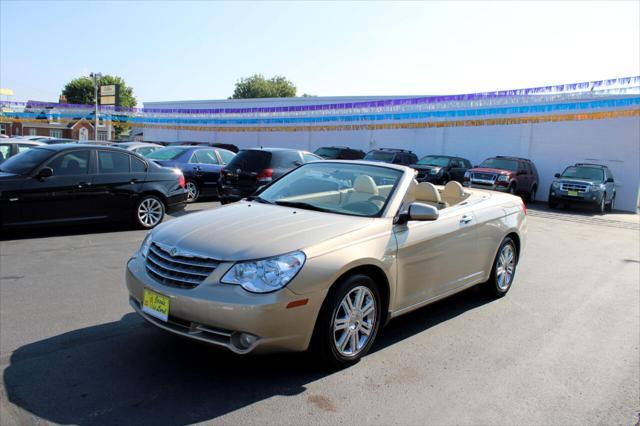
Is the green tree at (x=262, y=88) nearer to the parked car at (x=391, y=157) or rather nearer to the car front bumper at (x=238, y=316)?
the parked car at (x=391, y=157)

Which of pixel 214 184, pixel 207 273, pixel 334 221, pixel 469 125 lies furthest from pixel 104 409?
pixel 469 125

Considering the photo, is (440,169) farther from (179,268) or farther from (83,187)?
(179,268)

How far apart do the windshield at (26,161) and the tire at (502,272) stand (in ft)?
23.3

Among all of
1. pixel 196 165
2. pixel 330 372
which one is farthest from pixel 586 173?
pixel 330 372

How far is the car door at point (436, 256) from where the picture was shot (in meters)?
4.67

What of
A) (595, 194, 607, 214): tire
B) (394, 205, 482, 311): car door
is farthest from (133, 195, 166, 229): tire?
(595, 194, 607, 214): tire

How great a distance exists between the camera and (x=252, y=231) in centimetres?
415

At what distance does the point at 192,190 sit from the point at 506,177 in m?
11.2

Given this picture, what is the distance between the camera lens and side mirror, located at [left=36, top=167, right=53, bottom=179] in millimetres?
8703

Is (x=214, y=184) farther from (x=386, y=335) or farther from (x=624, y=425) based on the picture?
(x=624, y=425)

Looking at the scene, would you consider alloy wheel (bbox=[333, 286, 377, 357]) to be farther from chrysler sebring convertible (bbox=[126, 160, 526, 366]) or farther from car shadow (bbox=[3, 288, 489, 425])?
car shadow (bbox=[3, 288, 489, 425])

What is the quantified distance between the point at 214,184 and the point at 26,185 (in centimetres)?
643

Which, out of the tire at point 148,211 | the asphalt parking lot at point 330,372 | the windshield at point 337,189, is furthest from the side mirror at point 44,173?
the windshield at point 337,189

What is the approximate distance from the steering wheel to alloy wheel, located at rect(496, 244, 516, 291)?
7.28ft
